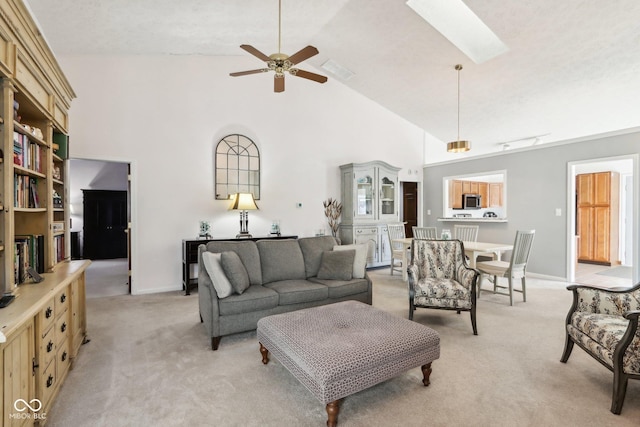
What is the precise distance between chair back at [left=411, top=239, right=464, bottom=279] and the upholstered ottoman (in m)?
1.38

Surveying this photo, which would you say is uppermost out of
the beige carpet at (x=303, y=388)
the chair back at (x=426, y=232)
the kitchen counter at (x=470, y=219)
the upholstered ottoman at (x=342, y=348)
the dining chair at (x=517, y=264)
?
the kitchen counter at (x=470, y=219)

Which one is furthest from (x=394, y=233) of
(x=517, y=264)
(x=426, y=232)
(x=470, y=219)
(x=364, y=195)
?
(x=517, y=264)

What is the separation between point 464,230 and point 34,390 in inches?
221

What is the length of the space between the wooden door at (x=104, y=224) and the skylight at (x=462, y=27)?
309 inches

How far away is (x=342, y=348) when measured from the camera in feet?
6.07

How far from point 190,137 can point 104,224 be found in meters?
4.77

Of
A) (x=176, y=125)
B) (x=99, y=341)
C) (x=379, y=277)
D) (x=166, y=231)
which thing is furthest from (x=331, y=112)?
(x=99, y=341)

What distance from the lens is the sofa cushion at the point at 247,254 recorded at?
3.22 m

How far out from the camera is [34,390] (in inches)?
65.8

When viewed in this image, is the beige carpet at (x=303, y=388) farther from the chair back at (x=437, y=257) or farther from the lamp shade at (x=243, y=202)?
the lamp shade at (x=243, y=202)

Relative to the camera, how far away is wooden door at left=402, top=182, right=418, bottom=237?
7.71m

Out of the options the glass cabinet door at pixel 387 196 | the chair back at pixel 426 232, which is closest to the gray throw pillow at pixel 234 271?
the chair back at pixel 426 232

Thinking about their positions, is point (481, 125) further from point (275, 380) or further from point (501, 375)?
point (275, 380)

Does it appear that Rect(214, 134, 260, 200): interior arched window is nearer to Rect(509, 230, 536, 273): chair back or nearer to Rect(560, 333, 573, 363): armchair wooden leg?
Rect(509, 230, 536, 273): chair back
